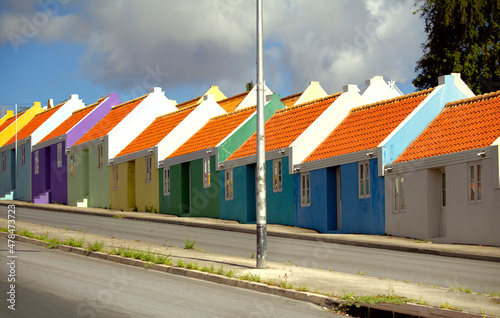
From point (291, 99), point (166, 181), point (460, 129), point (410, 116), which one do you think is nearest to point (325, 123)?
point (410, 116)

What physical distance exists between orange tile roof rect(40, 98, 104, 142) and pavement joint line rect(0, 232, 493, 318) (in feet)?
108

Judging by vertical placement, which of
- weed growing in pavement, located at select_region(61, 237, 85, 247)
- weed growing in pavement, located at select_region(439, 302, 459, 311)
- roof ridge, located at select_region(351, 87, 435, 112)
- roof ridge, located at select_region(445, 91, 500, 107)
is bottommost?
weed growing in pavement, located at select_region(439, 302, 459, 311)

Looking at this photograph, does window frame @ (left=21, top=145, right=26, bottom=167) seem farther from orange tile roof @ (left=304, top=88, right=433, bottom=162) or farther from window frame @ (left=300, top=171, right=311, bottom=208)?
window frame @ (left=300, top=171, right=311, bottom=208)

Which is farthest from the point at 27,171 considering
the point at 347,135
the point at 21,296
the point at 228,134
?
the point at 21,296

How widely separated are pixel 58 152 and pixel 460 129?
32.7m

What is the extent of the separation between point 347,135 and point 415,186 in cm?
607

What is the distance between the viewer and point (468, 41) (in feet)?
136

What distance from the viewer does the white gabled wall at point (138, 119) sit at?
4434 centimetres

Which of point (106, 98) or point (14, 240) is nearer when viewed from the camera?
point (14, 240)

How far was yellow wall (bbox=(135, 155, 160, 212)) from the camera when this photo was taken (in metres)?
40.3

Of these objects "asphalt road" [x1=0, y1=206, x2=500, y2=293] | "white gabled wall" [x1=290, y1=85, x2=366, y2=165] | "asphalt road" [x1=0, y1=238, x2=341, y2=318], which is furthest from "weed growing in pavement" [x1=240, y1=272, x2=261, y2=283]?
"white gabled wall" [x1=290, y1=85, x2=366, y2=165]

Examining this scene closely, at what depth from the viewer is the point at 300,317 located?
1060 cm

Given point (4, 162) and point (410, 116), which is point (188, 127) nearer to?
point (410, 116)

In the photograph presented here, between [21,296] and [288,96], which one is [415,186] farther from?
[288,96]
